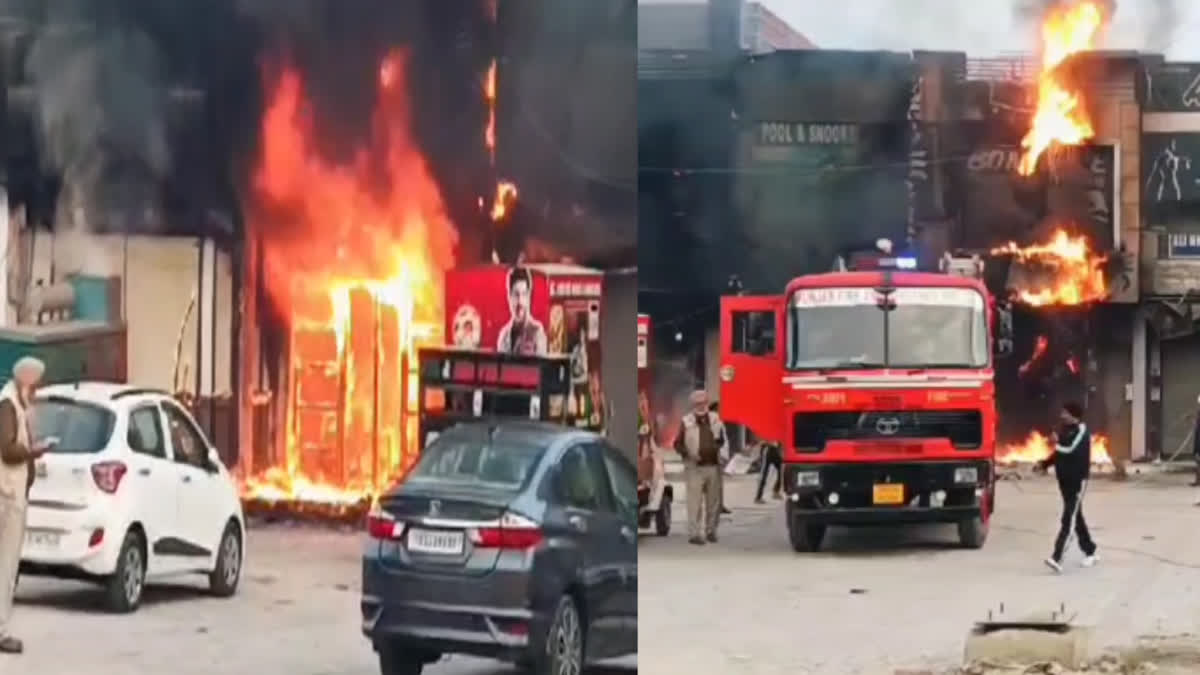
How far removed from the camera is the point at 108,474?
16.0ft

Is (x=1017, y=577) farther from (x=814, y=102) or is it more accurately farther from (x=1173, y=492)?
(x=814, y=102)

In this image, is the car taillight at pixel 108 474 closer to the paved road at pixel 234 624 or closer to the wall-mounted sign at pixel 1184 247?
the paved road at pixel 234 624

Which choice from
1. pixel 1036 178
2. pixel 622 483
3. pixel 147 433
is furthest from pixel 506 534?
pixel 1036 178

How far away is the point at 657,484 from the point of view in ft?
19.7

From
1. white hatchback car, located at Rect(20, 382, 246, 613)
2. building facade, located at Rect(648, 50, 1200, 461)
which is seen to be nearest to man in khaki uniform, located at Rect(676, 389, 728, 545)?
building facade, located at Rect(648, 50, 1200, 461)

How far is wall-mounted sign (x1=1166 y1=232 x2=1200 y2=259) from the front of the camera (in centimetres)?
610

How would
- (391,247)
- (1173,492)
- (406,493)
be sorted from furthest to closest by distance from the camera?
1. (1173,492)
2. (391,247)
3. (406,493)

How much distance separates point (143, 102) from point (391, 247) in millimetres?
825

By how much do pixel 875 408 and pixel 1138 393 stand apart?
0.96m

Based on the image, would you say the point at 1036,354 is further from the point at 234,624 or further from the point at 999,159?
the point at 234,624

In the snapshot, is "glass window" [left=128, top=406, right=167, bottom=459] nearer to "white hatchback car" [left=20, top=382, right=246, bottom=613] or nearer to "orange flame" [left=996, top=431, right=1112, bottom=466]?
"white hatchback car" [left=20, top=382, right=246, bottom=613]

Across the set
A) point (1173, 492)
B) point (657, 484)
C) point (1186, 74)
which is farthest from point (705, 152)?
point (1173, 492)

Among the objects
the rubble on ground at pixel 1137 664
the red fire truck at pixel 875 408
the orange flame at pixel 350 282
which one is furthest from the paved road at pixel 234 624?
the red fire truck at pixel 875 408

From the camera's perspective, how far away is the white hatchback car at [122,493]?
16.0ft
